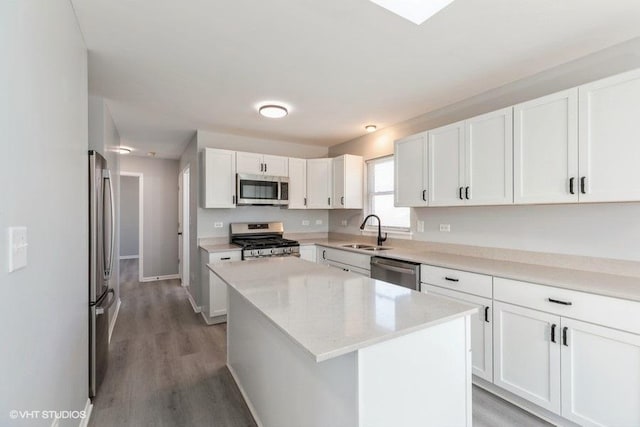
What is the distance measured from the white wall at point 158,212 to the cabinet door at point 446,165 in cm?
528

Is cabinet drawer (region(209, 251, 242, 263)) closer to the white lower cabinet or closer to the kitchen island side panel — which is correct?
the white lower cabinet

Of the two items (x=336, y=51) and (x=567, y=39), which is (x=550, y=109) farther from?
(x=336, y=51)

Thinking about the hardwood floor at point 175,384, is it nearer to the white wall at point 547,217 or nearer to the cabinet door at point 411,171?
the white wall at point 547,217

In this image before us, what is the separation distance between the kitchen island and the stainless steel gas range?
1.85 metres

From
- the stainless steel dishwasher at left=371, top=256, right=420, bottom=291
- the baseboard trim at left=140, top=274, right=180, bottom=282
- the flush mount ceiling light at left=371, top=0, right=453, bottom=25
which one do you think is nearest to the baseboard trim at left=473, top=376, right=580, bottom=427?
the stainless steel dishwasher at left=371, top=256, right=420, bottom=291

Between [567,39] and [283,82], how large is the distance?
2.08 metres

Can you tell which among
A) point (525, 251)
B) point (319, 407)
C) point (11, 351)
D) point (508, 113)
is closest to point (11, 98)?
point (11, 351)

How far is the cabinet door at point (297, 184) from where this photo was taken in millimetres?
4336

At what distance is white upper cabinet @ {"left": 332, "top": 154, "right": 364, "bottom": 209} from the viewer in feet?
13.8

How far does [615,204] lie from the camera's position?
1.97m

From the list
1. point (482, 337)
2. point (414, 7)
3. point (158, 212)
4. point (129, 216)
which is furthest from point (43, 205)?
point (129, 216)

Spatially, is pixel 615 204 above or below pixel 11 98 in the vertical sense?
below

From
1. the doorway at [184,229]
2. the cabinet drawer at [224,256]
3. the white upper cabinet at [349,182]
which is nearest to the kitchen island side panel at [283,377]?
the cabinet drawer at [224,256]

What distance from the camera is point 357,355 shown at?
40.6 inches
